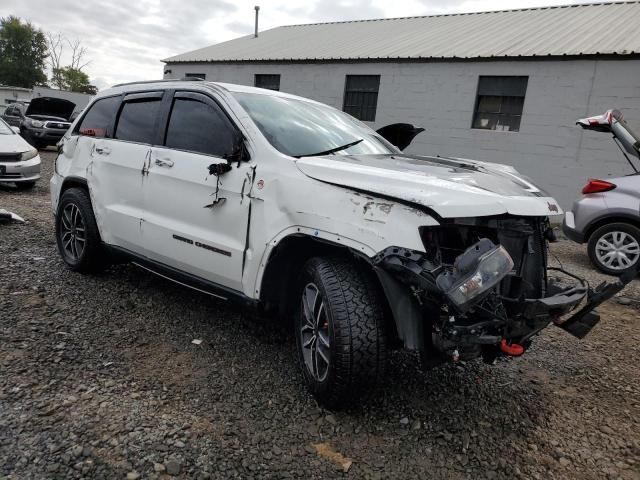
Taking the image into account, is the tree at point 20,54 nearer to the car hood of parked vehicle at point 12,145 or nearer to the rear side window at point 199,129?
the car hood of parked vehicle at point 12,145

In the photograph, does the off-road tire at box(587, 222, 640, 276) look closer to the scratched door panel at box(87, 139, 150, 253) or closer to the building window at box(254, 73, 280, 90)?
the scratched door panel at box(87, 139, 150, 253)

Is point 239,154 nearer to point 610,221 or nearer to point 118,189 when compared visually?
point 118,189

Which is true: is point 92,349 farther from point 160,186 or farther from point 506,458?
point 506,458

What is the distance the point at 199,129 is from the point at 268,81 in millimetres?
13992

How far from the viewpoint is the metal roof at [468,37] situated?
37.0 ft

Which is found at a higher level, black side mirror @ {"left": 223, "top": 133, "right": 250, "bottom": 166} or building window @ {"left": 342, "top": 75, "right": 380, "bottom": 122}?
building window @ {"left": 342, "top": 75, "right": 380, "bottom": 122}

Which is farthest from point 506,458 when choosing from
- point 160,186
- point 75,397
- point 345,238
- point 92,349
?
point 160,186

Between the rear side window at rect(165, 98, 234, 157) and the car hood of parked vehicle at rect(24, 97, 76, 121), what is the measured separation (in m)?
15.7

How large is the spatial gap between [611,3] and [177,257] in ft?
49.7

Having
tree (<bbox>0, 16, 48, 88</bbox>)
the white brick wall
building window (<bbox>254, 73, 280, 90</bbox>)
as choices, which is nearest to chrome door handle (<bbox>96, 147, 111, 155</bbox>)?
the white brick wall

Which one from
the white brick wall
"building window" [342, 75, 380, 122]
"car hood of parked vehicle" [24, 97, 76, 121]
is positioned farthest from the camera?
"car hood of parked vehicle" [24, 97, 76, 121]

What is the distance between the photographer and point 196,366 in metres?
3.09

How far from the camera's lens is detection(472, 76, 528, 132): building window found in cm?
1154

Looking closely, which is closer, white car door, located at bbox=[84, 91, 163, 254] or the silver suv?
white car door, located at bbox=[84, 91, 163, 254]
